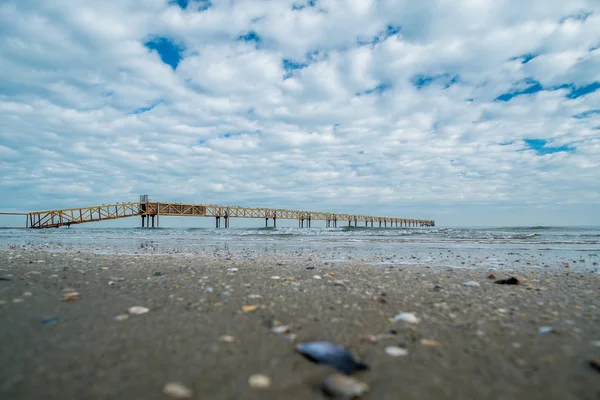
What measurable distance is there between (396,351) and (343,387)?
530 mm

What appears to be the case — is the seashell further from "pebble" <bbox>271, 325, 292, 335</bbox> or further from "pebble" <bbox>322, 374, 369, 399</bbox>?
"pebble" <bbox>271, 325, 292, 335</bbox>

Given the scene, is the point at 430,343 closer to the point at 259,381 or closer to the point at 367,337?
the point at 367,337

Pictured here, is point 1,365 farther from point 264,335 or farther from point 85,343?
point 264,335

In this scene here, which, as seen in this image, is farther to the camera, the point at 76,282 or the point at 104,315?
the point at 76,282

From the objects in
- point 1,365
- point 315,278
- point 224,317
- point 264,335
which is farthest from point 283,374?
point 315,278

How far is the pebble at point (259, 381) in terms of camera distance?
1.33 metres

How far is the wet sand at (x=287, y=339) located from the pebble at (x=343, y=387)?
43mm

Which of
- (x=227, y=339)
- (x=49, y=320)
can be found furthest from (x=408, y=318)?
(x=49, y=320)

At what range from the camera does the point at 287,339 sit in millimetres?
1853

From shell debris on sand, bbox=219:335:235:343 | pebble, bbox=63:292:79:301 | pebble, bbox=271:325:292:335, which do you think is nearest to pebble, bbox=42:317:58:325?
pebble, bbox=63:292:79:301

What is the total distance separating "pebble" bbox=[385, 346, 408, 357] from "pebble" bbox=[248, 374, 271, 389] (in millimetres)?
697

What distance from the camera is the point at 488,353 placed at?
1.67 m

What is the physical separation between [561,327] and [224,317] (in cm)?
232

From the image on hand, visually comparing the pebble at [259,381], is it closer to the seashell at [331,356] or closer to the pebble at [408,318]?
the seashell at [331,356]
